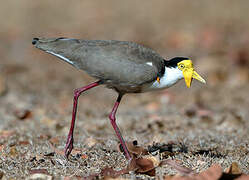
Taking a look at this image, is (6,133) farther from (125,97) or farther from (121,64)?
(125,97)

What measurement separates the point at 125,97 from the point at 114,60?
400 centimetres

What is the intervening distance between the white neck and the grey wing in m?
0.09

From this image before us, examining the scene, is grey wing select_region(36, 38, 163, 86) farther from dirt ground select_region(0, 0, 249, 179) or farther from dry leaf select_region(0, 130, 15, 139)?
dry leaf select_region(0, 130, 15, 139)

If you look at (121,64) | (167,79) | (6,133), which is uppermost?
(121,64)

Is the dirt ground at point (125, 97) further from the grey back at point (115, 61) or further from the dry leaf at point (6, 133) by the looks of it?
the grey back at point (115, 61)

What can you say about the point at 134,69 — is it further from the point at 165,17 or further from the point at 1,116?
the point at 165,17

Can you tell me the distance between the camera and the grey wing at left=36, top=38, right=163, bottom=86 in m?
3.76

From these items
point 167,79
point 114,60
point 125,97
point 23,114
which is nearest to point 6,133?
point 23,114

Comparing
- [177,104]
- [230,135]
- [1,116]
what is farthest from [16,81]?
[230,135]

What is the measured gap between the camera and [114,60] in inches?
149

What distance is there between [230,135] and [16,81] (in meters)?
4.87

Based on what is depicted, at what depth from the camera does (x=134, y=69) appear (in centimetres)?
376

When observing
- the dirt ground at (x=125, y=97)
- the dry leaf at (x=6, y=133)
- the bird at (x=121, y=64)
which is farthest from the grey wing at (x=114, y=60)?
the dry leaf at (x=6, y=133)

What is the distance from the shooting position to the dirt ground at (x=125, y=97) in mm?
3811
